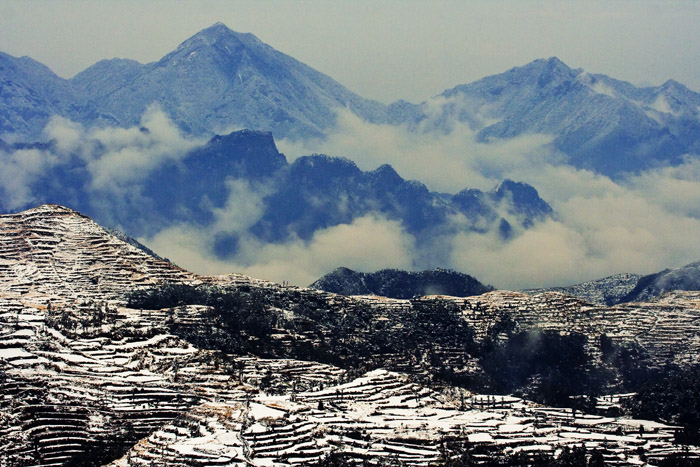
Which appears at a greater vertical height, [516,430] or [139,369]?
[139,369]

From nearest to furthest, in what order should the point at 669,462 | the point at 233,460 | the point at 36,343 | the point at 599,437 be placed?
the point at 233,460, the point at 669,462, the point at 599,437, the point at 36,343

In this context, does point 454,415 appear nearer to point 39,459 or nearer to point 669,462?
point 669,462

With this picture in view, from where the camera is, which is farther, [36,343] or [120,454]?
[36,343]

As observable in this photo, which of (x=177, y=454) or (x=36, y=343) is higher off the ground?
(x=36, y=343)

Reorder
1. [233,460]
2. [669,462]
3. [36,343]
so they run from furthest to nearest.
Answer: [36,343], [669,462], [233,460]

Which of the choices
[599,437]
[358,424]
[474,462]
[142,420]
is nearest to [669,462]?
[599,437]

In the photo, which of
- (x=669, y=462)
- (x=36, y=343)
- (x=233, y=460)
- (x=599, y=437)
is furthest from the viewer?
(x=36, y=343)

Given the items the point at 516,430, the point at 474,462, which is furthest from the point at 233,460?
the point at 516,430

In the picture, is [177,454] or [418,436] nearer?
[177,454]

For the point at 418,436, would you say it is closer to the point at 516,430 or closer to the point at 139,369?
the point at 516,430
